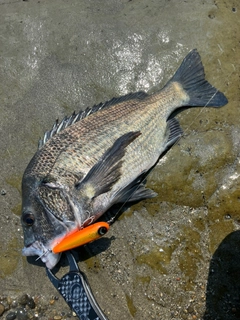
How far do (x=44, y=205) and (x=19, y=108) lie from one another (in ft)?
5.48

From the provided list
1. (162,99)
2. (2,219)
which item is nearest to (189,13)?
(162,99)

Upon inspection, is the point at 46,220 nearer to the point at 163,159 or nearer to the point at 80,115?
the point at 80,115

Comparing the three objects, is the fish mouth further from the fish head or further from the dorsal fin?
the dorsal fin

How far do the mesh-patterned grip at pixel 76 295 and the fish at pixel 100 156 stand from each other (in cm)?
25

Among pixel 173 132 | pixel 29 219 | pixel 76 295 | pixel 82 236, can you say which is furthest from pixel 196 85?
pixel 76 295

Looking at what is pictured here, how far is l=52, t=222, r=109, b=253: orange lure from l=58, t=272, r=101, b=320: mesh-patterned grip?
0.39 m

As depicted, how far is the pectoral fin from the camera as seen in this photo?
3.48 metres

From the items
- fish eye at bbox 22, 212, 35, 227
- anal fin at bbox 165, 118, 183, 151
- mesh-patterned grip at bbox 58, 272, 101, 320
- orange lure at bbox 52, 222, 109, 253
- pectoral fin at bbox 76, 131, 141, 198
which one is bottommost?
mesh-patterned grip at bbox 58, 272, 101, 320

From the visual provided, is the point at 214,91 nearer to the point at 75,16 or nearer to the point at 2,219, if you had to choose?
the point at 75,16

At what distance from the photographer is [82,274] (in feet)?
11.7

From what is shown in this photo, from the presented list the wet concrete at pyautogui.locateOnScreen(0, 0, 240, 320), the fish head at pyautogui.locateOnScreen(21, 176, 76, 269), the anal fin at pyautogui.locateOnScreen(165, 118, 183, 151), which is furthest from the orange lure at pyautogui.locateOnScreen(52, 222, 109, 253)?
A: the anal fin at pyautogui.locateOnScreen(165, 118, 183, 151)

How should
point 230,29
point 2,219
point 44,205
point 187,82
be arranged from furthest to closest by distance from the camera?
point 230,29 → point 187,82 → point 2,219 → point 44,205

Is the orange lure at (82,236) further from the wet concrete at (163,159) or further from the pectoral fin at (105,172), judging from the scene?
the wet concrete at (163,159)

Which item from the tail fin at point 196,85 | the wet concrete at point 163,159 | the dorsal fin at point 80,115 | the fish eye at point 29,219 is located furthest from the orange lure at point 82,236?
the tail fin at point 196,85
